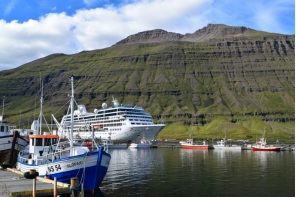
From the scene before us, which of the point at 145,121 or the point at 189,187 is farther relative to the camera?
the point at 145,121

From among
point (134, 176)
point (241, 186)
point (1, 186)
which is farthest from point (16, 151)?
point (241, 186)

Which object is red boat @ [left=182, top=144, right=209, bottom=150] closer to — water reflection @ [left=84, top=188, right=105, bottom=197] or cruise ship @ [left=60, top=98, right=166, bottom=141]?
cruise ship @ [left=60, top=98, right=166, bottom=141]

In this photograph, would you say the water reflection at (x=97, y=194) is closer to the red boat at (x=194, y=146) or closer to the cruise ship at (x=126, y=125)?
the red boat at (x=194, y=146)

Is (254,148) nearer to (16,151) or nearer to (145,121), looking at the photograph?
(145,121)

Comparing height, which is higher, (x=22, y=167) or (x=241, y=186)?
(x=22, y=167)

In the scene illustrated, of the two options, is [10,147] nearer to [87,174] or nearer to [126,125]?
[87,174]

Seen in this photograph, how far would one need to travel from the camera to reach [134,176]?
157 ft

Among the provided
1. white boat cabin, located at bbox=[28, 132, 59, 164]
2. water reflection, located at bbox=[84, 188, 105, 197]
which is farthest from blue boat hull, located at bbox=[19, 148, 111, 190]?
white boat cabin, located at bbox=[28, 132, 59, 164]

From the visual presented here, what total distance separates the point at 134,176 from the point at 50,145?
52.4ft

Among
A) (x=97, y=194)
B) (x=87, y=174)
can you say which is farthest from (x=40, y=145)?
(x=97, y=194)

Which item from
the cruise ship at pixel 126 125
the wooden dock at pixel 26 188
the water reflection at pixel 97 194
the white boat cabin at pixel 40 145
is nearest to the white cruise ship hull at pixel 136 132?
the cruise ship at pixel 126 125

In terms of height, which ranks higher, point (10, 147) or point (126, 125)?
point (10, 147)

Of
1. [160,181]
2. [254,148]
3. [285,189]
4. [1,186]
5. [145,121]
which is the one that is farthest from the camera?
[145,121]

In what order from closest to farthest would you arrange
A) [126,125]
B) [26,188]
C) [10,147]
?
[26,188], [10,147], [126,125]
